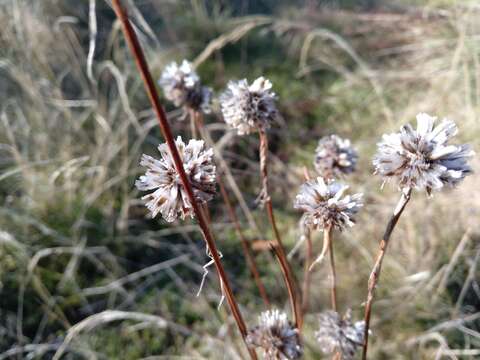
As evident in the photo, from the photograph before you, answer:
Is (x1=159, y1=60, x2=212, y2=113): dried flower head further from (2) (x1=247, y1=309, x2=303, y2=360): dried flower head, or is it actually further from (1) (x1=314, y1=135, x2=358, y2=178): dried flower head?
(2) (x1=247, y1=309, x2=303, y2=360): dried flower head

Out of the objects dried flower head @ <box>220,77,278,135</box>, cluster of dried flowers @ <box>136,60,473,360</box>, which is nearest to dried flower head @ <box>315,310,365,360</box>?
cluster of dried flowers @ <box>136,60,473,360</box>

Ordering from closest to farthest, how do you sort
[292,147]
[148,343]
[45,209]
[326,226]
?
[326,226], [148,343], [45,209], [292,147]

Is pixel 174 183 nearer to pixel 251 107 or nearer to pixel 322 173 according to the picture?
pixel 251 107

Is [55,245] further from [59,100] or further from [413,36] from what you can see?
[413,36]

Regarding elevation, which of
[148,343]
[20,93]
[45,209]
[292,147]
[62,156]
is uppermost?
[20,93]

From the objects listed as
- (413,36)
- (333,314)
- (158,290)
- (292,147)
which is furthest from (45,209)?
(413,36)

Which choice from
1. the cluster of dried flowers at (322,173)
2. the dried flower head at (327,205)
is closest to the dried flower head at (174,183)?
the cluster of dried flowers at (322,173)

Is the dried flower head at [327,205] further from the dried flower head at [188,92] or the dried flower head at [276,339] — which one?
the dried flower head at [188,92]
